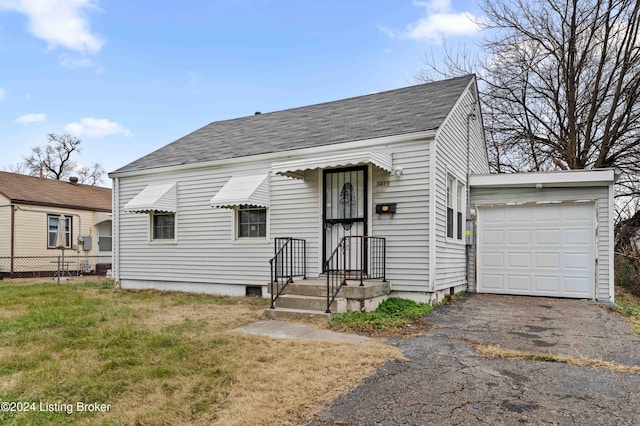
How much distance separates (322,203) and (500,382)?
5121mm

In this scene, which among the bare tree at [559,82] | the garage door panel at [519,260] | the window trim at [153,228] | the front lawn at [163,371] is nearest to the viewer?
the front lawn at [163,371]

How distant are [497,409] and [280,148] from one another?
6913 millimetres

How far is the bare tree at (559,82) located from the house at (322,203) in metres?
5.35

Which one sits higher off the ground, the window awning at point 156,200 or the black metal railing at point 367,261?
the window awning at point 156,200

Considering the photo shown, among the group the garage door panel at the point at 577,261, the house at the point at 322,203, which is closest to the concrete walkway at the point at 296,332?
the house at the point at 322,203

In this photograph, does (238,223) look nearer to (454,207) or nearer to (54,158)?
(454,207)

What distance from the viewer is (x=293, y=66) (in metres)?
16.5

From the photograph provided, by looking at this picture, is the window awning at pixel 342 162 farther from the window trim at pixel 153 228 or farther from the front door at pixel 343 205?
the window trim at pixel 153 228

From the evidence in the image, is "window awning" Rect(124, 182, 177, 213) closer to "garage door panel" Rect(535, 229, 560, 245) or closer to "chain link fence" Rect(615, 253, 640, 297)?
"garage door panel" Rect(535, 229, 560, 245)

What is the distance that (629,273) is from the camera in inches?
475

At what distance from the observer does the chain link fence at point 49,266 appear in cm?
1508

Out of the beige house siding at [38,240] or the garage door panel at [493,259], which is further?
the beige house siding at [38,240]

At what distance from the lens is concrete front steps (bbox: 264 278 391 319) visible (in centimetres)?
646

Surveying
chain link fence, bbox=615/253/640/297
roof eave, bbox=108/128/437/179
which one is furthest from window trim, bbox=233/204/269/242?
chain link fence, bbox=615/253/640/297
